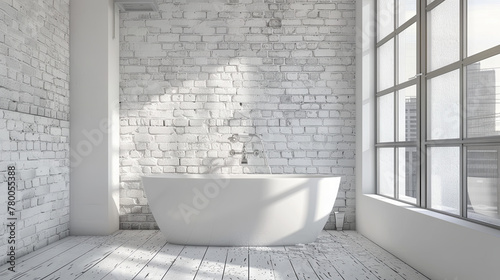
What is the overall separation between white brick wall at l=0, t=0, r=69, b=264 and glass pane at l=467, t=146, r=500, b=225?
10.3 ft

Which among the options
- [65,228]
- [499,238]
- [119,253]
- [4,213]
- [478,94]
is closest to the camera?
[499,238]

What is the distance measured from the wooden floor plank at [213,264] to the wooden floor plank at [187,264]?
0.13 ft

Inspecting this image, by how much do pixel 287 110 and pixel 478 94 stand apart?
2567 mm

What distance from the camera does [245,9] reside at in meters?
5.16

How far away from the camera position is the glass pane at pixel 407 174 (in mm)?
3717

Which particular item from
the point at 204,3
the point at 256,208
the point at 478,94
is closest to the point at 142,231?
the point at 256,208

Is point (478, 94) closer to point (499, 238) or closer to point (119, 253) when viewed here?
point (499, 238)

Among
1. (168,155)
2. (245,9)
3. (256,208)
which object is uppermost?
(245,9)

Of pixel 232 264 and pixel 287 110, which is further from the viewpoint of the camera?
pixel 287 110

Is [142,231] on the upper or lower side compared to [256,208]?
lower

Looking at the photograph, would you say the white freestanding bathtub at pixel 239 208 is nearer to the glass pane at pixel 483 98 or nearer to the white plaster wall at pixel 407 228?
the white plaster wall at pixel 407 228

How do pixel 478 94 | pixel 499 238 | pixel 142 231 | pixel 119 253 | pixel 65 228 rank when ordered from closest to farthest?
pixel 499 238
pixel 478 94
pixel 119 253
pixel 65 228
pixel 142 231

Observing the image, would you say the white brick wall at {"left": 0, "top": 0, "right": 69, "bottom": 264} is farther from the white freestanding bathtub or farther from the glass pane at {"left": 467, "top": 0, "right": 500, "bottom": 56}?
the glass pane at {"left": 467, "top": 0, "right": 500, "bottom": 56}

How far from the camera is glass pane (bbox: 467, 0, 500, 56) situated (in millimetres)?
2549
